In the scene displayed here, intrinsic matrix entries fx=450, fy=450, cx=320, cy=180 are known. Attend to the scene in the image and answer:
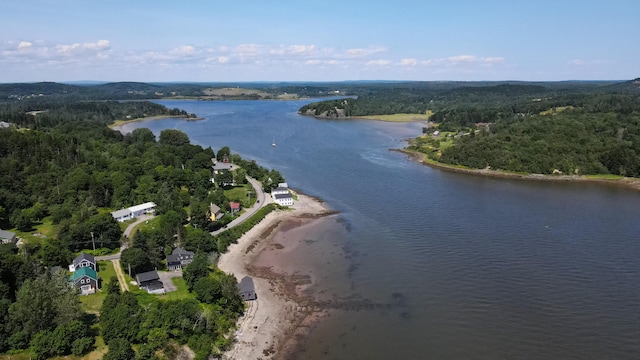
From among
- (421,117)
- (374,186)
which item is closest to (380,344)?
(374,186)

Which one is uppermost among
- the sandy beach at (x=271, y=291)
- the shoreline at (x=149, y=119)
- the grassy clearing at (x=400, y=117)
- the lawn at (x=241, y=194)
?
the grassy clearing at (x=400, y=117)

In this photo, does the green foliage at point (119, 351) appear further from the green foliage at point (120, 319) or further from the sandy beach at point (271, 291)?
the sandy beach at point (271, 291)

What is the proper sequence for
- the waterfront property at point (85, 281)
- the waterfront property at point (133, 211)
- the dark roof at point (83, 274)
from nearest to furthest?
the waterfront property at point (85, 281) < the dark roof at point (83, 274) < the waterfront property at point (133, 211)

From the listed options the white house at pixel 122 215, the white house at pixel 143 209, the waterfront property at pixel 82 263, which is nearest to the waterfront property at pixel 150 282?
the waterfront property at pixel 82 263

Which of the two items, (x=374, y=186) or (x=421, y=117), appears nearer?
(x=374, y=186)

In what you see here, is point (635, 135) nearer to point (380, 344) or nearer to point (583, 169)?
point (583, 169)

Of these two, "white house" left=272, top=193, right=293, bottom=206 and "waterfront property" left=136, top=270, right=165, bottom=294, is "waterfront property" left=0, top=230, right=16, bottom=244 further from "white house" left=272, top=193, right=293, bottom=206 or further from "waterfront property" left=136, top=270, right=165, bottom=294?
"white house" left=272, top=193, right=293, bottom=206

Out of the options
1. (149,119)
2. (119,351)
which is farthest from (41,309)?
(149,119)
